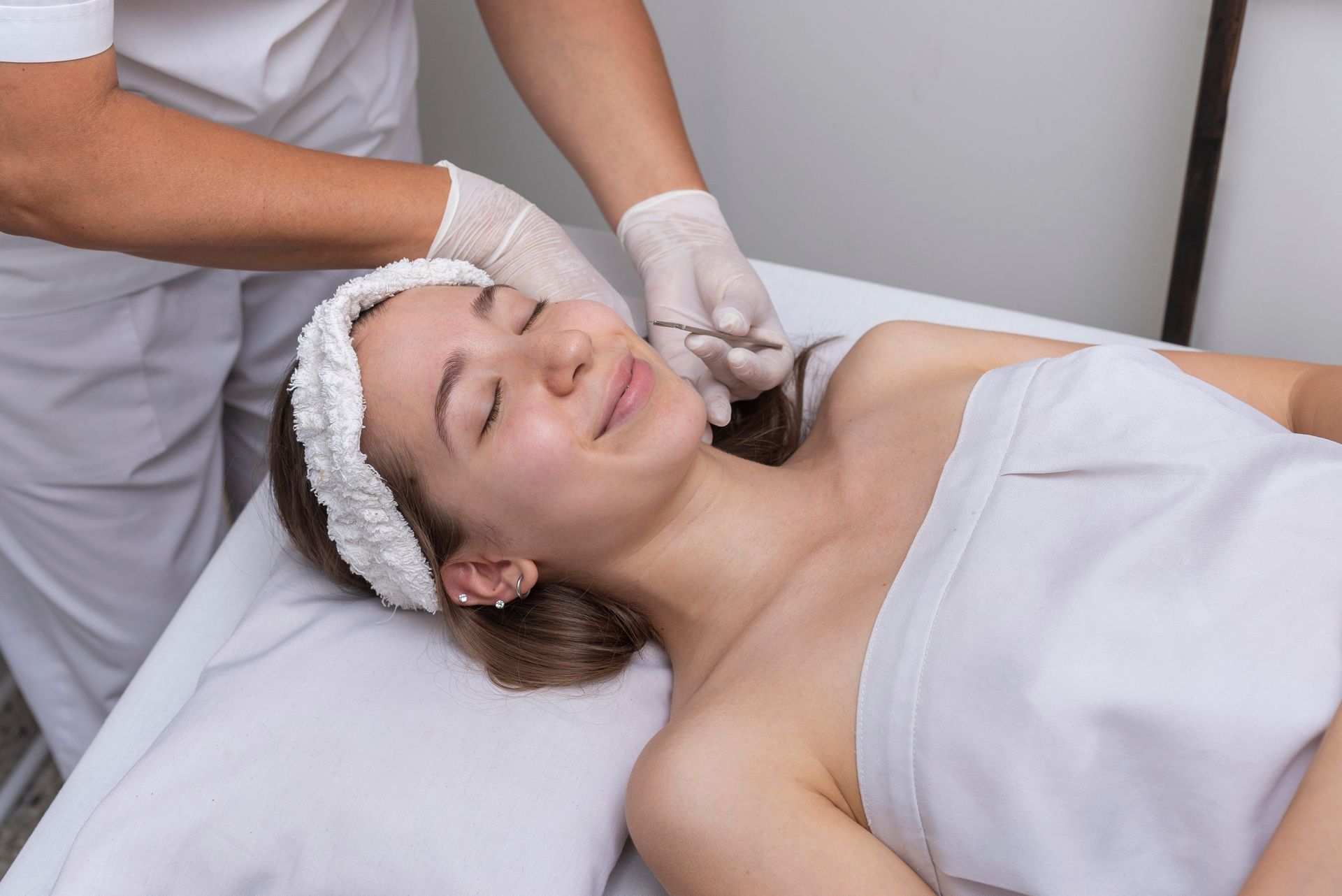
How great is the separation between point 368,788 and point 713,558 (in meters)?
0.48

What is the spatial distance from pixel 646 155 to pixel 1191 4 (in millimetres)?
1032

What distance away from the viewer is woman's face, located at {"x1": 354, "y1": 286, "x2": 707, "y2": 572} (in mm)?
1209

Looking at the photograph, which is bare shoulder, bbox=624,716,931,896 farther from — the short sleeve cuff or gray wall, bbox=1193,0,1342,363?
gray wall, bbox=1193,0,1342,363

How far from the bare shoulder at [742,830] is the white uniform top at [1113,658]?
0.08 metres

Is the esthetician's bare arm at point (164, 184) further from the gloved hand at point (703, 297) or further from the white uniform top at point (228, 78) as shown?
the gloved hand at point (703, 297)

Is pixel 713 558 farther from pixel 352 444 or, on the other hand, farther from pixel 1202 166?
pixel 1202 166

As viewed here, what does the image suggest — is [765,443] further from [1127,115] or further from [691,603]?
[1127,115]

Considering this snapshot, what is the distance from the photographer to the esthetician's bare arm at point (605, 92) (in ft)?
5.39

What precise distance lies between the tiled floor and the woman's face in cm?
130

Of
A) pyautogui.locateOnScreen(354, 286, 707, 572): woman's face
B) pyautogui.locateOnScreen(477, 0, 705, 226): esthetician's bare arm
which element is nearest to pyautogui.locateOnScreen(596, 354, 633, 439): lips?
pyautogui.locateOnScreen(354, 286, 707, 572): woman's face

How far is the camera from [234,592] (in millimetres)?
1564

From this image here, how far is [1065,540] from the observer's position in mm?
1134

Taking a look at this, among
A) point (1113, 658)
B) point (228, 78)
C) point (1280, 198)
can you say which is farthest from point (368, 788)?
point (1280, 198)

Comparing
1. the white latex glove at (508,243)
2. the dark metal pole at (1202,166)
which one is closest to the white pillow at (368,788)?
the white latex glove at (508,243)
